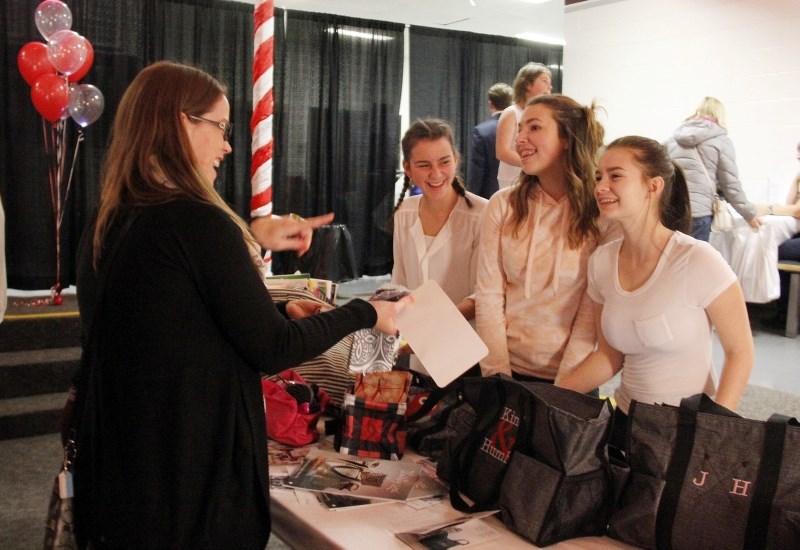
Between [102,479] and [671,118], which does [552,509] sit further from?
[671,118]

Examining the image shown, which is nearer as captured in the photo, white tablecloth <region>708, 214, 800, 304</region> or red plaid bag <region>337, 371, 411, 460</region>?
red plaid bag <region>337, 371, 411, 460</region>

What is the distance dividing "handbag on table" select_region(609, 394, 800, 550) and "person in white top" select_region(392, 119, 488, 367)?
1.05 metres

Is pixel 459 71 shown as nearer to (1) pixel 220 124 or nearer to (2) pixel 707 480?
(1) pixel 220 124

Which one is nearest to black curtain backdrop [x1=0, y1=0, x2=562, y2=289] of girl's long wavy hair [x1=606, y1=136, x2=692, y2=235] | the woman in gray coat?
the woman in gray coat

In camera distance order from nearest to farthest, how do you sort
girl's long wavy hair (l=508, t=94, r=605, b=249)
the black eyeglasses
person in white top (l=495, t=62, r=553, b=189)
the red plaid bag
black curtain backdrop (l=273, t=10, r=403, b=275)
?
the black eyeglasses, the red plaid bag, girl's long wavy hair (l=508, t=94, r=605, b=249), person in white top (l=495, t=62, r=553, b=189), black curtain backdrop (l=273, t=10, r=403, b=275)

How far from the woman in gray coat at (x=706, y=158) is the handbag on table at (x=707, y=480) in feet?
17.0

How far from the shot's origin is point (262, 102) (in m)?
5.59

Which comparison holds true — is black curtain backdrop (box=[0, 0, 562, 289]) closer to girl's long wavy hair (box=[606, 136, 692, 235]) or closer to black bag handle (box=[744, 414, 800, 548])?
girl's long wavy hair (box=[606, 136, 692, 235])

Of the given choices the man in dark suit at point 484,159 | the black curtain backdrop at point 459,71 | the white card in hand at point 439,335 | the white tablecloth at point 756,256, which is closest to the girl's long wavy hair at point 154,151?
the white card in hand at point 439,335

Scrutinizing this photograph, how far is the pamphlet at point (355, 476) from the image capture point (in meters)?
1.75

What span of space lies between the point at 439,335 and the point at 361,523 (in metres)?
0.47

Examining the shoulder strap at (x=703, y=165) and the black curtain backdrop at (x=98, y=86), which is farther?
the black curtain backdrop at (x=98, y=86)

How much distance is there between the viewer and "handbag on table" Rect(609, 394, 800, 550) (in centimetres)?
136

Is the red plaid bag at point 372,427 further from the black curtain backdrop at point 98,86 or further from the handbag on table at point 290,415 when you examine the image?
the black curtain backdrop at point 98,86
